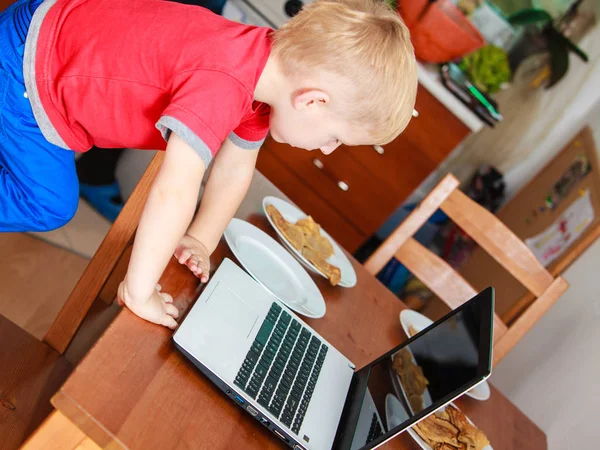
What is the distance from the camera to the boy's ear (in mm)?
782

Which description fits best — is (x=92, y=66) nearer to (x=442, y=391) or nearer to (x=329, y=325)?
(x=329, y=325)

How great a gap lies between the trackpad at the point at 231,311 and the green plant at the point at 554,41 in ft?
6.34

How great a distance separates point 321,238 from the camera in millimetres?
1178

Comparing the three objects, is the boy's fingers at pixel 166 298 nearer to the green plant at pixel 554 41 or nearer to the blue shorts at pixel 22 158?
the blue shorts at pixel 22 158

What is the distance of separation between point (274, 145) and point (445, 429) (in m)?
1.44

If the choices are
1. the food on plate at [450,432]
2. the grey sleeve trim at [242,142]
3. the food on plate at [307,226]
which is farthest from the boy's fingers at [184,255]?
the food on plate at [450,432]

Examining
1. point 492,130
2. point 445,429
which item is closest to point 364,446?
point 445,429

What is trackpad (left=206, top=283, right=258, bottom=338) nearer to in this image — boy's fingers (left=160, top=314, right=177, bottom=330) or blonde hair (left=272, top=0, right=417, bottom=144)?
boy's fingers (left=160, top=314, right=177, bottom=330)

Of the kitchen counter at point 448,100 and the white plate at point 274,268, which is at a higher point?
the kitchen counter at point 448,100

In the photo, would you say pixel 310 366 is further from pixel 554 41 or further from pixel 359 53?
pixel 554 41

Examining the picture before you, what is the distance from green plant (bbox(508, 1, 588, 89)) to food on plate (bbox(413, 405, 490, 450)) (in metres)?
1.73

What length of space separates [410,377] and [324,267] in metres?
0.27

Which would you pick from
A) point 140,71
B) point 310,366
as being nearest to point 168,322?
point 310,366

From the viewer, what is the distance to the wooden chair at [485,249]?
1.39m
